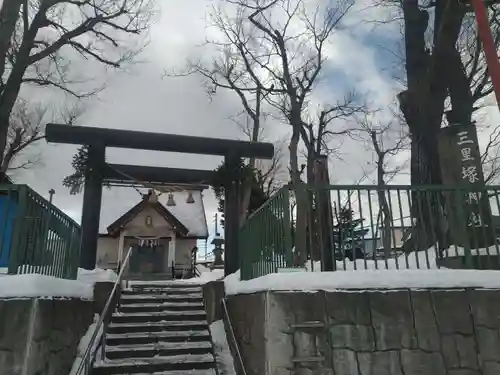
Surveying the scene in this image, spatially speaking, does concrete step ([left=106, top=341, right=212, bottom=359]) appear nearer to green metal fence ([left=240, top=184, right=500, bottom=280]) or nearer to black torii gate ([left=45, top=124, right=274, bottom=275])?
green metal fence ([left=240, top=184, right=500, bottom=280])

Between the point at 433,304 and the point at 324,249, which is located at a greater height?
the point at 324,249

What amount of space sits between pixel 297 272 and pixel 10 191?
2.99 m

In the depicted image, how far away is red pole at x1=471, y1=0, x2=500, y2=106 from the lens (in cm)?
463

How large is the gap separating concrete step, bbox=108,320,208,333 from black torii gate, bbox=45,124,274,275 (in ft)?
7.36

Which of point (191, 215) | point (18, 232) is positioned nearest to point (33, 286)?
point (18, 232)

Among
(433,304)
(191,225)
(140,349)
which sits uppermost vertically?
(191,225)

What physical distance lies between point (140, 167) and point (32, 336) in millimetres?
5848

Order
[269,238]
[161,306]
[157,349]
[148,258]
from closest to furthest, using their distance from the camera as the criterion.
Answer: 1. [269,238]
2. [157,349]
3. [161,306]
4. [148,258]

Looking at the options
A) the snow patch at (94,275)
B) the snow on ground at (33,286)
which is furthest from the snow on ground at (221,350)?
the snow on ground at (33,286)

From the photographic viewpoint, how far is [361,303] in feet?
12.4

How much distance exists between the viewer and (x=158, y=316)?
648cm

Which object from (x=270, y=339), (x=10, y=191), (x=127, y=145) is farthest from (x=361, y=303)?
(x=127, y=145)

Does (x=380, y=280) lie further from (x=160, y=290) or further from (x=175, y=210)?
(x=175, y=210)

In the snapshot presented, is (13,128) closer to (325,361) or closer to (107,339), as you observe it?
(107,339)
